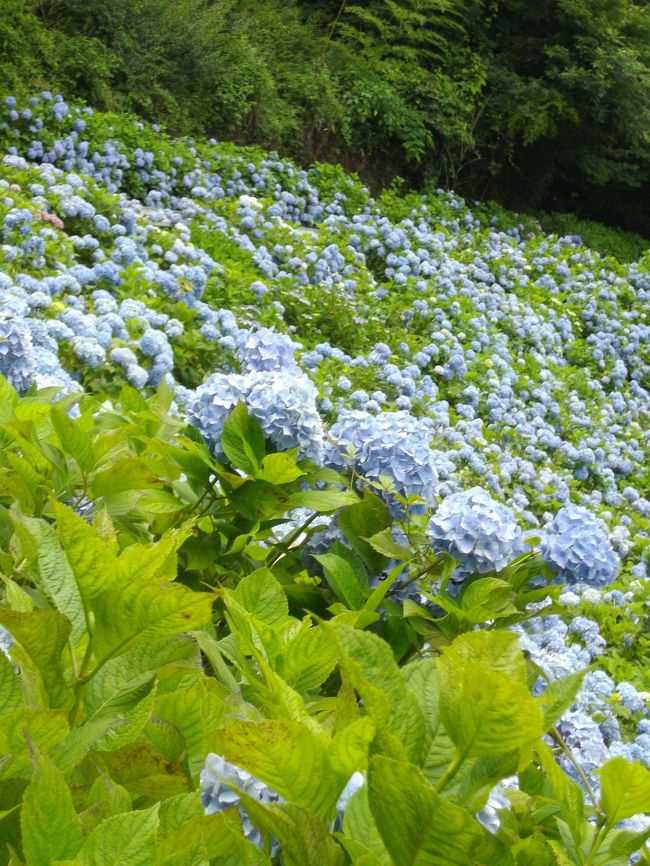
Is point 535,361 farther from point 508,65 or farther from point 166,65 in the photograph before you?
point 508,65

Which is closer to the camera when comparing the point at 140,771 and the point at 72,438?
the point at 140,771

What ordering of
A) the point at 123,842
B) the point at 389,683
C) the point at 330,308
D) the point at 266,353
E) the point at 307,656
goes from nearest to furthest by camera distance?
the point at 123,842
the point at 389,683
the point at 307,656
the point at 266,353
the point at 330,308

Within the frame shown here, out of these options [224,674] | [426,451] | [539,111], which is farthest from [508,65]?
[224,674]

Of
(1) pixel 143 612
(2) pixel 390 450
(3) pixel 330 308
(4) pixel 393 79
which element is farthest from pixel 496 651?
(4) pixel 393 79

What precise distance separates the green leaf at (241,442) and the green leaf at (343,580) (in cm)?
20

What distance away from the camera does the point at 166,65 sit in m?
8.77

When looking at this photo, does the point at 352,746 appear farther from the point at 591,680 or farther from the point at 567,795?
the point at 591,680

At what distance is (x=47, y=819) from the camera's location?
653mm

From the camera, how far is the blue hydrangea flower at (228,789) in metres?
0.80

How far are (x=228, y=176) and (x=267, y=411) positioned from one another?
21.8 ft

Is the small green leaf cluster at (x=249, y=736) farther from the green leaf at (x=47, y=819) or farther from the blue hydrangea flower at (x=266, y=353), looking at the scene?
the blue hydrangea flower at (x=266, y=353)

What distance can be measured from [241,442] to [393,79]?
10426 millimetres

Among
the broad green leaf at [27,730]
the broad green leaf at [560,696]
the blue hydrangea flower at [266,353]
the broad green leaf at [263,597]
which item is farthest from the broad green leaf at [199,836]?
the blue hydrangea flower at [266,353]

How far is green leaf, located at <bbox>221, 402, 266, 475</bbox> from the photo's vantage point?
1691mm
